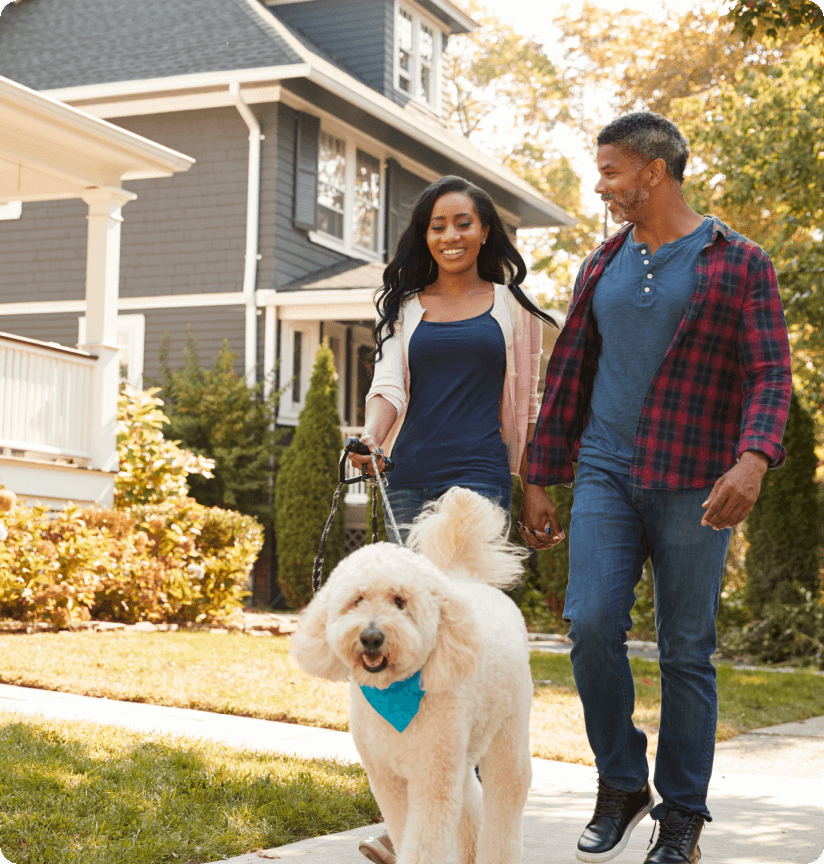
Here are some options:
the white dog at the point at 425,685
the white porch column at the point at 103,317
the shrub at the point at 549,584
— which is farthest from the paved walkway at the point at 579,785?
the shrub at the point at 549,584

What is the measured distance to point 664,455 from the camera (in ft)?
11.5

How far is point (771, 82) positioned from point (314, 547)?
26.7 ft

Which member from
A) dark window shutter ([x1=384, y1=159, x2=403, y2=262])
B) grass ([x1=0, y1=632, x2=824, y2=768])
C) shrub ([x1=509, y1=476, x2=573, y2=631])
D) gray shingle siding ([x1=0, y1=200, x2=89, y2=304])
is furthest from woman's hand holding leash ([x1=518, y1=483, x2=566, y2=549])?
dark window shutter ([x1=384, y1=159, x2=403, y2=262])

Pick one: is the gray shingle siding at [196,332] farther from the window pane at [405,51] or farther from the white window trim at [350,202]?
the window pane at [405,51]

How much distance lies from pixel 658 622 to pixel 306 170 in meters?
14.2

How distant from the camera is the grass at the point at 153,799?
352cm

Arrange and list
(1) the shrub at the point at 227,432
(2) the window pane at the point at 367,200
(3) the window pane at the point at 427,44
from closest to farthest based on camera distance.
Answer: (1) the shrub at the point at 227,432 → (2) the window pane at the point at 367,200 → (3) the window pane at the point at 427,44

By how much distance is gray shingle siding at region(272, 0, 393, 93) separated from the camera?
19.2 m

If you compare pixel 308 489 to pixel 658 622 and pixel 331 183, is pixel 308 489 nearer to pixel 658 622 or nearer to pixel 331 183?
pixel 331 183

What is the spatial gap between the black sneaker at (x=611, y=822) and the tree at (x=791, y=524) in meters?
7.40

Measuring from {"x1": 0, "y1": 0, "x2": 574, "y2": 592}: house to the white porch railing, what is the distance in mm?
5009

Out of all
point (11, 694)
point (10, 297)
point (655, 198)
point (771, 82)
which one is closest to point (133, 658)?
point (11, 694)

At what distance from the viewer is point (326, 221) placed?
17781mm

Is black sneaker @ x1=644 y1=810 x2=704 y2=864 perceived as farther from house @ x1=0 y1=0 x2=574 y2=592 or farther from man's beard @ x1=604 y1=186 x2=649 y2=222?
house @ x1=0 y1=0 x2=574 y2=592
